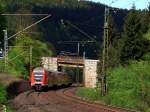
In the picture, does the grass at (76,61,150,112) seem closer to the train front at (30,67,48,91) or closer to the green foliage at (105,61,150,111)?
the green foliage at (105,61,150,111)

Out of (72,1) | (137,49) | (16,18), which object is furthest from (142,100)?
(72,1)

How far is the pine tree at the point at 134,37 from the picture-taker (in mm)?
63322

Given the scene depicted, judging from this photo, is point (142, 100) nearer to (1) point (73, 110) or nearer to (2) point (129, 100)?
(2) point (129, 100)

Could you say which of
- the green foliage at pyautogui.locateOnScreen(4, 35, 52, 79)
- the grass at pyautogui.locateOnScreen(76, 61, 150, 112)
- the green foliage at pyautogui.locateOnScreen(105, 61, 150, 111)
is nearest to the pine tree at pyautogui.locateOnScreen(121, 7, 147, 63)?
the grass at pyautogui.locateOnScreen(76, 61, 150, 112)

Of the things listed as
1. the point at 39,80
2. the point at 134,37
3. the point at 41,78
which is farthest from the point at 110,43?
the point at 39,80

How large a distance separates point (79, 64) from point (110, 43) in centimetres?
2044

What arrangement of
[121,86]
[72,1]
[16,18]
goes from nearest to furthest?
[121,86] < [16,18] < [72,1]

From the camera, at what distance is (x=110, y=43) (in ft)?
267

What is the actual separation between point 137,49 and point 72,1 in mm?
113372

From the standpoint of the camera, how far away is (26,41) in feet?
319

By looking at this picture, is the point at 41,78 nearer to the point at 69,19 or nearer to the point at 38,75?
the point at 38,75

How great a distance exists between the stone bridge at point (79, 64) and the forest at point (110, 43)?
2.57 metres

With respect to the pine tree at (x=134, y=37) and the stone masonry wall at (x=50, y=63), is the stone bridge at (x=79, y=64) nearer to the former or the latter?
the stone masonry wall at (x=50, y=63)

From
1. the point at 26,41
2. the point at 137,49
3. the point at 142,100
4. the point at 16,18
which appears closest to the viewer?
the point at 142,100
